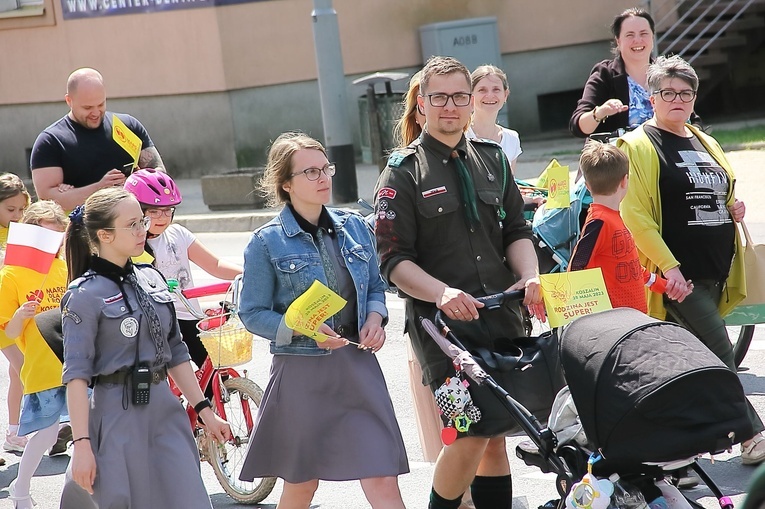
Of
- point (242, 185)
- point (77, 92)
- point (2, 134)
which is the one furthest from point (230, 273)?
point (2, 134)

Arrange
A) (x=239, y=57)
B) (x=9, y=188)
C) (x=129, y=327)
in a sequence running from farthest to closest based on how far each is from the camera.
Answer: (x=239, y=57)
(x=9, y=188)
(x=129, y=327)

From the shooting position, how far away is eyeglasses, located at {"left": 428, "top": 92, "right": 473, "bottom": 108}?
5184mm

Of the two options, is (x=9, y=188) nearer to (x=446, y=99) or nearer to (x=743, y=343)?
(x=446, y=99)

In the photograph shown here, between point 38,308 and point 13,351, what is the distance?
Answer: 76 centimetres

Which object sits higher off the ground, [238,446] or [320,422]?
[320,422]

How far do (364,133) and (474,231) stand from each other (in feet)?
48.1

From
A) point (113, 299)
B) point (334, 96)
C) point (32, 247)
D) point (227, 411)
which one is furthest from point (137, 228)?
point (334, 96)

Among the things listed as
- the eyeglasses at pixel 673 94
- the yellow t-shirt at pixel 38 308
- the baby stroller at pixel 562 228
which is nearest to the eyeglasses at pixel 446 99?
the eyeglasses at pixel 673 94

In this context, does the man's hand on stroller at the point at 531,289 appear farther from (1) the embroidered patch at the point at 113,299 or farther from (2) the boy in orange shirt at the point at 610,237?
(1) the embroidered patch at the point at 113,299

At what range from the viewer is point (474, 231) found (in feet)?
17.2

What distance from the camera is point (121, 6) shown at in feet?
67.9

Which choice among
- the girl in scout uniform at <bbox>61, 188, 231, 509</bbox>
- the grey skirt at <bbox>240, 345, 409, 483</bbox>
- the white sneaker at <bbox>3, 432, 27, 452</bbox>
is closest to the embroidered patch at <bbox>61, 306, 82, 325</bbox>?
the girl in scout uniform at <bbox>61, 188, 231, 509</bbox>

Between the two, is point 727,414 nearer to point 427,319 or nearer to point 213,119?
point 427,319

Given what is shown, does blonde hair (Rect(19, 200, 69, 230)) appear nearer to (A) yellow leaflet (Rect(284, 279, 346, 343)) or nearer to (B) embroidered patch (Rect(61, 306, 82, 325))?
(B) embroidered patch (Rect(61, 306, 82, 325))
